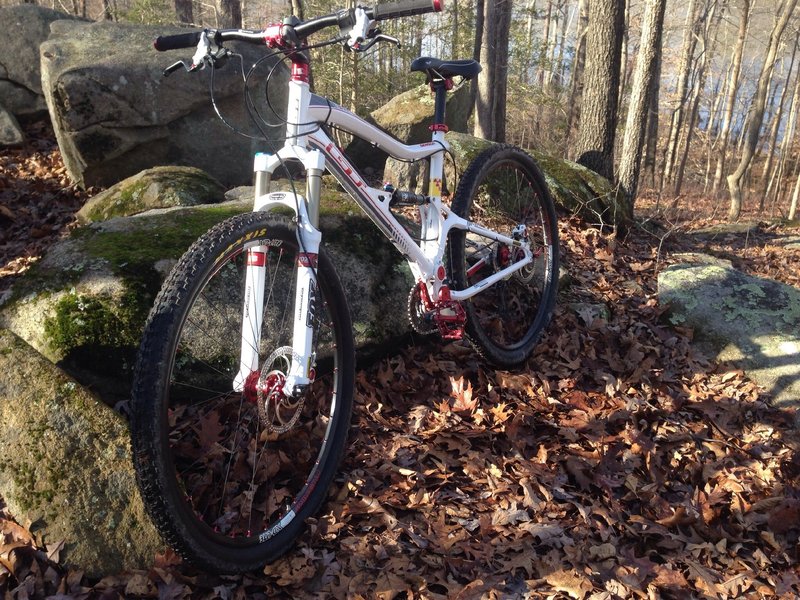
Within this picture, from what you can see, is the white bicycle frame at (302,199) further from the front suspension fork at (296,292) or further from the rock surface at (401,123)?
the rock surface at (401,123)

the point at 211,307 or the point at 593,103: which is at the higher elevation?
the point at 593,103

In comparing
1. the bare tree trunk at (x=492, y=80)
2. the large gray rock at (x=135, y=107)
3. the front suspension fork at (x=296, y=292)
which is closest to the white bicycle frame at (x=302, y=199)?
the front suspension fork at (x=296, y=292)

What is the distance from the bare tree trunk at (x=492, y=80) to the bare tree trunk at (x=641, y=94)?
5.25 metres

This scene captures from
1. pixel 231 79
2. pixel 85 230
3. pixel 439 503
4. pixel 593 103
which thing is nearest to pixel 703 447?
pixel 439 503

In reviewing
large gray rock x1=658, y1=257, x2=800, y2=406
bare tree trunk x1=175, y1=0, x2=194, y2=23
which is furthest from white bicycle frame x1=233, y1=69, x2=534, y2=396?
bare tree trunk x1=175, y1=0, x2=194, y2=23

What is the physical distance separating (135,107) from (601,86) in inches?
225

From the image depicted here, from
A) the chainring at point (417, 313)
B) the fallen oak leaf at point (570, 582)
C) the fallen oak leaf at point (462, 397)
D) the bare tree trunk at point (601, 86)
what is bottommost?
the fallen oak leaf at point (570, 582)

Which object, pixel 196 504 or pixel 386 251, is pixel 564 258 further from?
pixel 196 504

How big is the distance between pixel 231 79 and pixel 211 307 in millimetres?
4969

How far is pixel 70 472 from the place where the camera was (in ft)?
7.52

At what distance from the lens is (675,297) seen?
4906 millimetres

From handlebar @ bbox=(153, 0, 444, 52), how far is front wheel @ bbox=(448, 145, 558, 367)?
159cm

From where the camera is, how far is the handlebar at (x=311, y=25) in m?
2.14

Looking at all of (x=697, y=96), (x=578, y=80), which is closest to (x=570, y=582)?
(x=578, y=80)
